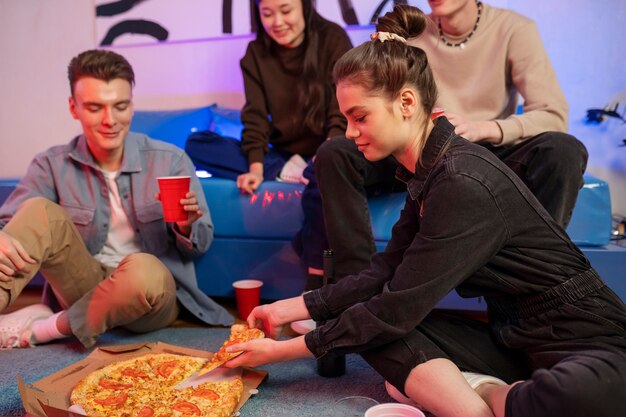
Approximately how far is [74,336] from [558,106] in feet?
6.10

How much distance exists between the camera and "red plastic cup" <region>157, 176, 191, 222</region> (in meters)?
1.79

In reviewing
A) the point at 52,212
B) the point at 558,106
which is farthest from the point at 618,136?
the point at 52,212

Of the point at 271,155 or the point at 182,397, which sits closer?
the point at 182,397

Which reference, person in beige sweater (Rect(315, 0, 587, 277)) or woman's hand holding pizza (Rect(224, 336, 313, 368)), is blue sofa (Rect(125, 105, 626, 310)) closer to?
person in beige sweater (Rect(315, 0, 587, 277))

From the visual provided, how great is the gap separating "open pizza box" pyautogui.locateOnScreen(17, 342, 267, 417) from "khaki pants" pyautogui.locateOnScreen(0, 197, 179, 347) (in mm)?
213

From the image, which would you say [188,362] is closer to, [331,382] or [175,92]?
[331,382]

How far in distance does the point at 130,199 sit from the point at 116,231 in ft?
0.43

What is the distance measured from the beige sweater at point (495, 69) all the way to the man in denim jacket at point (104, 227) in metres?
1.03

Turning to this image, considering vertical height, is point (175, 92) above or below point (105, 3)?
below

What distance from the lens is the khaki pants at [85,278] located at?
176cm

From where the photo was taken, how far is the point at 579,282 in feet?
4.01

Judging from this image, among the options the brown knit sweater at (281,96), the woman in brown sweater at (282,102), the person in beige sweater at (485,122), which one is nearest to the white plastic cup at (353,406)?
the person in beige sweater at (485,122)

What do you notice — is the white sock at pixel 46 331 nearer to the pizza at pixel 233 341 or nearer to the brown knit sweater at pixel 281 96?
the pizza at pixel 233 341

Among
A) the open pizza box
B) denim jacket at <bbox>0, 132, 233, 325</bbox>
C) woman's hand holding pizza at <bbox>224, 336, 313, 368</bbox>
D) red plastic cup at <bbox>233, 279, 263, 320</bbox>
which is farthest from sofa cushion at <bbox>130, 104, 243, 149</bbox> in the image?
woman's hand holding pizza at <bbox>224, 336, 313, 368</bbox>
